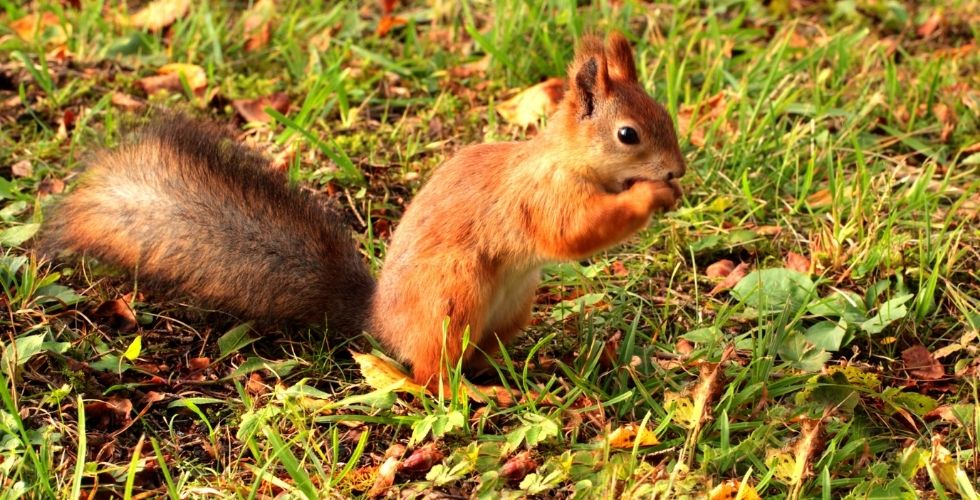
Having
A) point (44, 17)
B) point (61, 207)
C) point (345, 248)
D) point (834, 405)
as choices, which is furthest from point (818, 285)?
point (44, 17)

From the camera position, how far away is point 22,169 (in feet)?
9.86

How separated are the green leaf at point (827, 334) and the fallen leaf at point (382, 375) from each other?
0.86 meters

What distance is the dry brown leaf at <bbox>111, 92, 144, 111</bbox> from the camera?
3.31 meters

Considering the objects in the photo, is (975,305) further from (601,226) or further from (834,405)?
(601,226)

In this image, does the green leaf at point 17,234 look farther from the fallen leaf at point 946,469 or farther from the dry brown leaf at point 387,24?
the fallen leaf at point 946,469

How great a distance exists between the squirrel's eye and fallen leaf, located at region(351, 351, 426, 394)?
62 centimetres

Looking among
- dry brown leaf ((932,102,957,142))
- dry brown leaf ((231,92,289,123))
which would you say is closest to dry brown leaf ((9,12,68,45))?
dry brown leaf ((231,92,289,123))

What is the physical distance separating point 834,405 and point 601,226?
22.5 inches

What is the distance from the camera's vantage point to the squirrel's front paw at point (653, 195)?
2.20m

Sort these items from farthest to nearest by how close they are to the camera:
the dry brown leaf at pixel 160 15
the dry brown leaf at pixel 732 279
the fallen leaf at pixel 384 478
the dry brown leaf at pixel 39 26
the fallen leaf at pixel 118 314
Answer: the dry brown leaf at pixel 160 15
the dry brown leaf at pixel 39 26
the dry brown leaf at pixel 732 279
the fallen leaf at pixel 118 314
the fallen leaf at pixel 384 478

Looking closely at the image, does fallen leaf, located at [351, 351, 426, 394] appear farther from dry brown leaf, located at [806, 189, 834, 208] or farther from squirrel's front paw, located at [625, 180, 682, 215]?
dry brown leaf, located at [806, 189, 834, 208]

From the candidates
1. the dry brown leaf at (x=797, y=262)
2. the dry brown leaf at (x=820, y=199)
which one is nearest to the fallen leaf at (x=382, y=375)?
the dry brown leaf at (x=797, y=262)

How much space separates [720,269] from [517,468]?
0.98m

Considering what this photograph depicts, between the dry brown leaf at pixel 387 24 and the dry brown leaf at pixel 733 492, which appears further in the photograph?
the dry brown leaf at pixel 387 24
